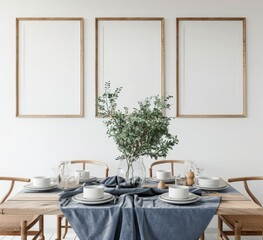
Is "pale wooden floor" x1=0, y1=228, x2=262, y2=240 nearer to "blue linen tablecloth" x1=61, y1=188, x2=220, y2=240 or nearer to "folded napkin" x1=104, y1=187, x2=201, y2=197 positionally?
"folded napkin" x1=104, y1=187, x2=201, y2=197

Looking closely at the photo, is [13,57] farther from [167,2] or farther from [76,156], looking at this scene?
[167,2]

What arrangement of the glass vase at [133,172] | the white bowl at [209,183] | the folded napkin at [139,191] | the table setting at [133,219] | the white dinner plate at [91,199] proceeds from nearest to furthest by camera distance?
the table setting at [133,219] < the white dinner plate at [91,199] < the folded napkin at [139,191] < the glass vase at [133,172] < the white bowl at [209,183]

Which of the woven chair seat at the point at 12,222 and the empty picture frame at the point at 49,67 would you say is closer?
the woven chair seat at the point at 12,222

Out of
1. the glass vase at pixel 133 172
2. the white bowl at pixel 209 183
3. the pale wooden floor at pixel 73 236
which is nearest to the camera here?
the glass vase at pixel 133 172

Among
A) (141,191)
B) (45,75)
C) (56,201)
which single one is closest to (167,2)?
(45,75)

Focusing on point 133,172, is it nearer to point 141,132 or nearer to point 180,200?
point 141,132

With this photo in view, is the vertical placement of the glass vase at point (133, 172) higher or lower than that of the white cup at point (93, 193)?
higher

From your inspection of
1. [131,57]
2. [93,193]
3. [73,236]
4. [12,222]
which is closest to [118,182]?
[93,193]

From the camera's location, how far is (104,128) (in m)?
3.07

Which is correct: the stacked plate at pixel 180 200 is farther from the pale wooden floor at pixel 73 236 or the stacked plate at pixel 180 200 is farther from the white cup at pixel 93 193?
the pale wooden floor at pixel 73 236

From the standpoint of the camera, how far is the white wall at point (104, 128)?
305 centimetres

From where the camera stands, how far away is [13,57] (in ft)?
10.0

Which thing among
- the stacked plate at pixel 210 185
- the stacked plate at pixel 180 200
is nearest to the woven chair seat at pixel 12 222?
the stacked plate at pixel 180 200

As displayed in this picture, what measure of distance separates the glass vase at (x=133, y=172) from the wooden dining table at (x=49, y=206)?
440 mm
